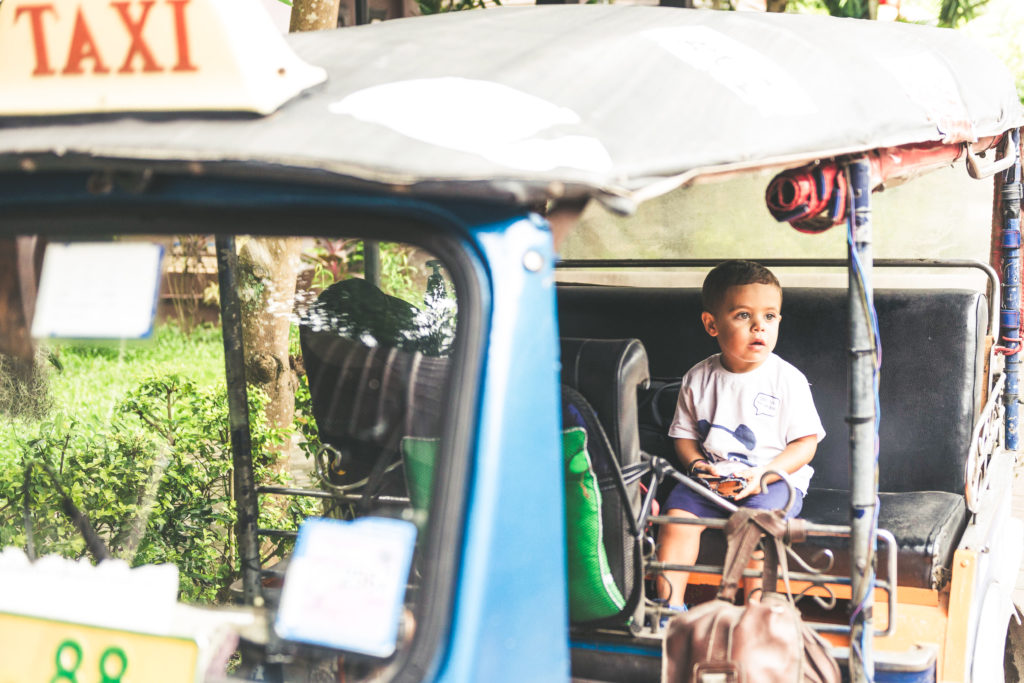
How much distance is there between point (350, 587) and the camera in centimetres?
135

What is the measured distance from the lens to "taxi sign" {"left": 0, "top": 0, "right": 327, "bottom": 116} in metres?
1.35

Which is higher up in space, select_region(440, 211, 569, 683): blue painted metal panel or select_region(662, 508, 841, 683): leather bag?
select_region(440, 211, 569, 683): blue painted metal panel

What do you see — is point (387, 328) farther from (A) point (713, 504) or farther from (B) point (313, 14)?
(B) point (313, 14)

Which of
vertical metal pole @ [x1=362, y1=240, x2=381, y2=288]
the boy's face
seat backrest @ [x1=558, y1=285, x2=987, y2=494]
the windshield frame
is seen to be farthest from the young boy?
the windshield frame

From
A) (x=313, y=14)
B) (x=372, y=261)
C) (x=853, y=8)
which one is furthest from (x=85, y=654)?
(x=853, y=8)

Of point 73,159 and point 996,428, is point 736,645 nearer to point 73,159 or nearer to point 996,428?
point 73,159

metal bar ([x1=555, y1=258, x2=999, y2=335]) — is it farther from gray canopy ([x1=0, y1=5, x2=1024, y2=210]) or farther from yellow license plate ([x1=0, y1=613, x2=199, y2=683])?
yellow license plate ([x1=0, y1=613, x2=199, y2=683])

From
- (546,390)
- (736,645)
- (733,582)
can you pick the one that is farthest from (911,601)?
(546,390)

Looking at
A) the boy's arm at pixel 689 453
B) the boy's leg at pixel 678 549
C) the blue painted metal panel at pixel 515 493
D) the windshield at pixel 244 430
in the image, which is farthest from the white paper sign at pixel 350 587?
the boy's arm at pixel 689 453

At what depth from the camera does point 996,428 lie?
3709 millimetres

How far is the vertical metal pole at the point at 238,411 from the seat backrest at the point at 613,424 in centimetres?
72

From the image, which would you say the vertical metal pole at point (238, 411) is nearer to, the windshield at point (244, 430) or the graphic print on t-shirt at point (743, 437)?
the windshield at point (244, 430)

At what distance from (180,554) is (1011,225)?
3.19 metres

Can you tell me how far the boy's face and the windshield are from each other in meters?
1.33
